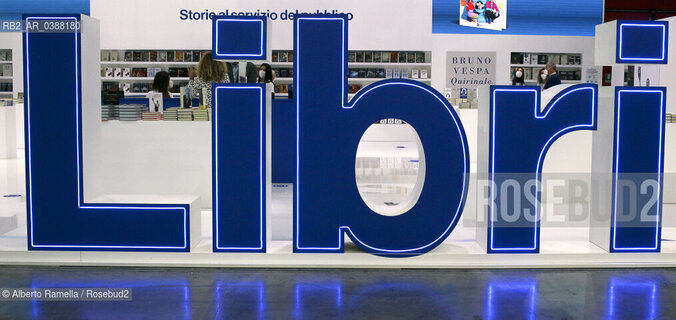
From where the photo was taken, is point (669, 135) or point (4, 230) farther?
point (669, 135)

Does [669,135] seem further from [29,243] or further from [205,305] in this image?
[29,243]

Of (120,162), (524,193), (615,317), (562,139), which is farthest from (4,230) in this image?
(562,139)

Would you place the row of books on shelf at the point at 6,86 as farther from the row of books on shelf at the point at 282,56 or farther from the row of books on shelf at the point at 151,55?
the row of books on shelf at the point at 282,56

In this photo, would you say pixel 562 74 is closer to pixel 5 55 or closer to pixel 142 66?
pixel 142 66

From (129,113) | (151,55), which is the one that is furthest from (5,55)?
(129,113)

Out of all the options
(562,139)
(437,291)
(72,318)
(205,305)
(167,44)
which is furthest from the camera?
(167,44)

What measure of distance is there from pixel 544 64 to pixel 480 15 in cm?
166

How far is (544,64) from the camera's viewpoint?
45.8ft

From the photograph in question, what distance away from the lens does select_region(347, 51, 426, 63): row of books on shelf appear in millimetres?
12625

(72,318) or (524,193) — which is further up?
(524,193)

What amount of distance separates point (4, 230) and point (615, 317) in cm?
359

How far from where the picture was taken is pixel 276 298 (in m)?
3.05

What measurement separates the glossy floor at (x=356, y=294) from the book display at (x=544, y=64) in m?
10.7

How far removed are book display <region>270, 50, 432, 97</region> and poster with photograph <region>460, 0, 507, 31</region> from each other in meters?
1.66
